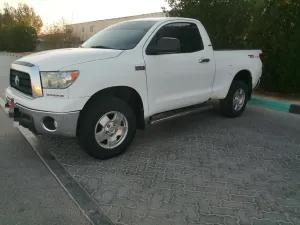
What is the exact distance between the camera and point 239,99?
5.98 m

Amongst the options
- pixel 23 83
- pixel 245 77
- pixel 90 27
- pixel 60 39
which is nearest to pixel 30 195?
pixel 23 83

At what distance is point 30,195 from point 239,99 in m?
4.59

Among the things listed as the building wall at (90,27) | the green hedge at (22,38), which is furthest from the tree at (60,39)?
the building wall at (90,27)

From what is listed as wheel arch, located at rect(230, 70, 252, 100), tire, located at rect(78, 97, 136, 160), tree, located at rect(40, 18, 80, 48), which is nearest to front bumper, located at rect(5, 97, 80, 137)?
tire, located at rect(78, 97, 136, 160)

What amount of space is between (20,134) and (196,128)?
10.2ft

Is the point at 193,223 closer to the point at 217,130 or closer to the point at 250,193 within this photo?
the point at 250,193

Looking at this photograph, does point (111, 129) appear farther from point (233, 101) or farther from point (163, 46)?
point (233, 101)

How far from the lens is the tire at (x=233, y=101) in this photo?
18.5ft

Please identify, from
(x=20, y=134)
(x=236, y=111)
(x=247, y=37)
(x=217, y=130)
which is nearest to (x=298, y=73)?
(x=247, y=37)

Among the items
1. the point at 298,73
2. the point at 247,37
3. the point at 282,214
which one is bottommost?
the point at 282,214

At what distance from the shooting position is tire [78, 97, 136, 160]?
3461 millimetres

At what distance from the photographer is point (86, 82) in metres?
3.29

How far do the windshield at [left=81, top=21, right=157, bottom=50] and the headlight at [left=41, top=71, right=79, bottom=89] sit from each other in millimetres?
990

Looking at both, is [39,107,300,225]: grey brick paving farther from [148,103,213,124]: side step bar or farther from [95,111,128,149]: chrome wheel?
[148,103,213,124]: side step bar
